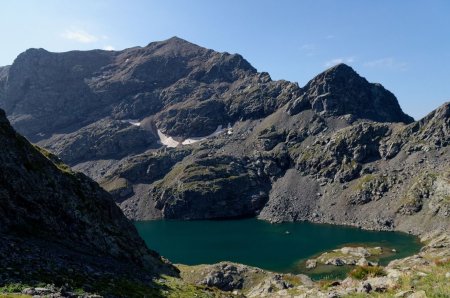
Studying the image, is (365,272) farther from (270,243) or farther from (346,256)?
(270,243)

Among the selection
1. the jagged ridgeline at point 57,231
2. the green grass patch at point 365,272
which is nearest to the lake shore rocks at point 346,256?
the jagged ridgeline at point 57,231

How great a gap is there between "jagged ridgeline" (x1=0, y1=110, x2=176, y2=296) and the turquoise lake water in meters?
64.7

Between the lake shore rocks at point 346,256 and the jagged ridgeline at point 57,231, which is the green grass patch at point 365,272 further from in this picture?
the lake shore rocks at point 346,256

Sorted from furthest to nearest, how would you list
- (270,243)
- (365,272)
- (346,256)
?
(270,243), (346,256), (365,272)

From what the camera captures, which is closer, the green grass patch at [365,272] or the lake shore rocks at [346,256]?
the green grass patch at [365,272]

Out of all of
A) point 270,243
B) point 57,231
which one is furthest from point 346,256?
point 57,231

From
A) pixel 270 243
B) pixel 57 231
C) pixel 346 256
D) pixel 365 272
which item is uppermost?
pixel 365 272

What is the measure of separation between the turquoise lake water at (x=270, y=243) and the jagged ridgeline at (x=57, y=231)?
64.7m

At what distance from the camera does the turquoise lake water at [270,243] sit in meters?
127

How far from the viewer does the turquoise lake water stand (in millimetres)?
126738

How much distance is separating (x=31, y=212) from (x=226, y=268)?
4804cm

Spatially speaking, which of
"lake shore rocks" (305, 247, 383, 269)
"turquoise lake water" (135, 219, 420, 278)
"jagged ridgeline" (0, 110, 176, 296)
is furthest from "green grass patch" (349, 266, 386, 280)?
"lake shore rocks" (305, 247, 383, 269)

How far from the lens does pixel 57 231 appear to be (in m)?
43.6

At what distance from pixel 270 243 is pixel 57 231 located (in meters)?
121
